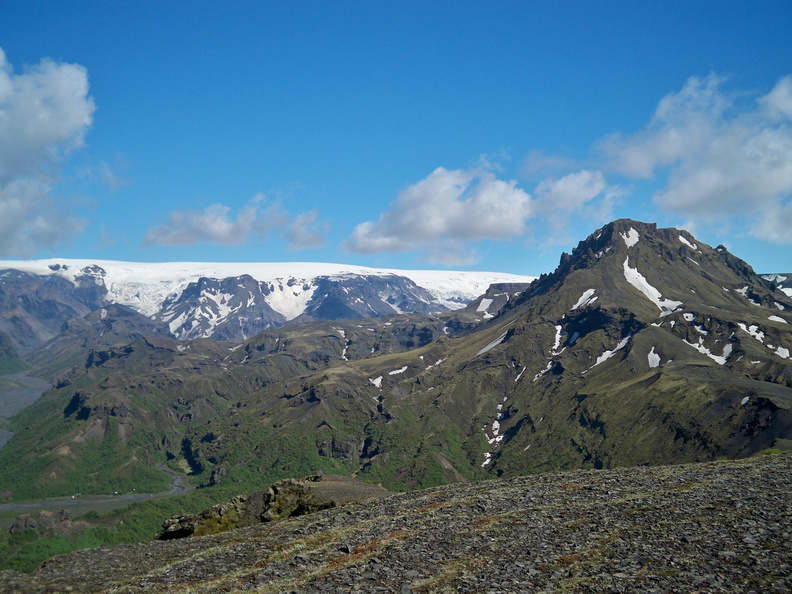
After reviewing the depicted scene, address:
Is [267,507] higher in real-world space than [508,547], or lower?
lower

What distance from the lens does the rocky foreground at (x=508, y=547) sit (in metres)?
34.9

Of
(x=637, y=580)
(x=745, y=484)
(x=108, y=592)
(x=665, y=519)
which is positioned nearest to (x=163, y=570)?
(x=108, y=592)

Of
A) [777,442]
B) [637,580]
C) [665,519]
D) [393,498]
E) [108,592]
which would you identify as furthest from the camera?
[777,442]

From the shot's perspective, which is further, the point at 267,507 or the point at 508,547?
the point at 267,507

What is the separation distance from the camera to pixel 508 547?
42062mm

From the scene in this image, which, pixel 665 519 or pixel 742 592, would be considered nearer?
pixel 742 592

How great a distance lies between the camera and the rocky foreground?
34.9 meters

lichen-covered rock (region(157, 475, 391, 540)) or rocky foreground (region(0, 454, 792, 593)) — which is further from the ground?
rocky foreground (region(0, 454, 792, 593))

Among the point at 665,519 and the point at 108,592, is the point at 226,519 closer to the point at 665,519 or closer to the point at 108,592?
the point at 108,592

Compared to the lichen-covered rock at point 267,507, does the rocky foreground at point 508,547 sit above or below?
above

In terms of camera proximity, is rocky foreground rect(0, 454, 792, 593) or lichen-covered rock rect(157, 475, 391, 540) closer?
rocky foreground rect(0, 454, 792, 593)

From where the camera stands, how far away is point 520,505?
55.5 meters

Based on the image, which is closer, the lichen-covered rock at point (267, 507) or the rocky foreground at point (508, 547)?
the rocky foreground at point (508, 547)

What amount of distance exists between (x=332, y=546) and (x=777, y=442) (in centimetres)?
10512
